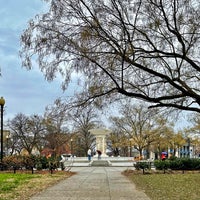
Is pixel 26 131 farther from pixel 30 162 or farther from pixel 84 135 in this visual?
pixel 30 162

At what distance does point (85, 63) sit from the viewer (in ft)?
41.3

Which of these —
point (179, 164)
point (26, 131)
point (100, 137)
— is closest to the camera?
point (179, 164)

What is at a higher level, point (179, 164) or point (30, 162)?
point (30, 162)

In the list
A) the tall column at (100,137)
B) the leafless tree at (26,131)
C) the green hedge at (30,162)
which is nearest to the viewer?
the green hedge at (30,162)

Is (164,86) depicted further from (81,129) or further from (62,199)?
(81,129)

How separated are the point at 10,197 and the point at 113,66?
5073 millimetres

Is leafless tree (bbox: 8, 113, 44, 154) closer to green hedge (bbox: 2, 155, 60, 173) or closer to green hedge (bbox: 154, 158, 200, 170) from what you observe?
green hedge (bbox: 2, 155, 60, 173)

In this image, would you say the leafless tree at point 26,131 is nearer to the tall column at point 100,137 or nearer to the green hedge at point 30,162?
the tall column at point 100,137

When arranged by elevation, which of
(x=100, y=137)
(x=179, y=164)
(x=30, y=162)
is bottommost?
(x=179, y=164)

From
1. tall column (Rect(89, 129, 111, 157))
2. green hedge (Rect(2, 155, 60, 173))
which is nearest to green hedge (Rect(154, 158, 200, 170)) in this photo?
green hedge (Rect(2, 155, 60, 173))

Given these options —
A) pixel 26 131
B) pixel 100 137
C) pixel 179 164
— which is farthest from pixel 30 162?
pixel 26 131

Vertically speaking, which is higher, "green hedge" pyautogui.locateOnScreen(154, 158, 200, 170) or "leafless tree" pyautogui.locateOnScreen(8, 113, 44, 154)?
"leafless tree" pyautogui.locateOnScreen(8, 113, 44, 154)

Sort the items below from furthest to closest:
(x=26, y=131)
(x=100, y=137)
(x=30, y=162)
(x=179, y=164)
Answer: (x=26, y=131) < (x=100, y=137) < (x=179, y=164) < (x=30, y=162)

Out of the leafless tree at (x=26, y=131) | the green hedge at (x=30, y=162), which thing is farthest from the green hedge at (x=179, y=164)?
the leafless tree at (x=26, y=131)
